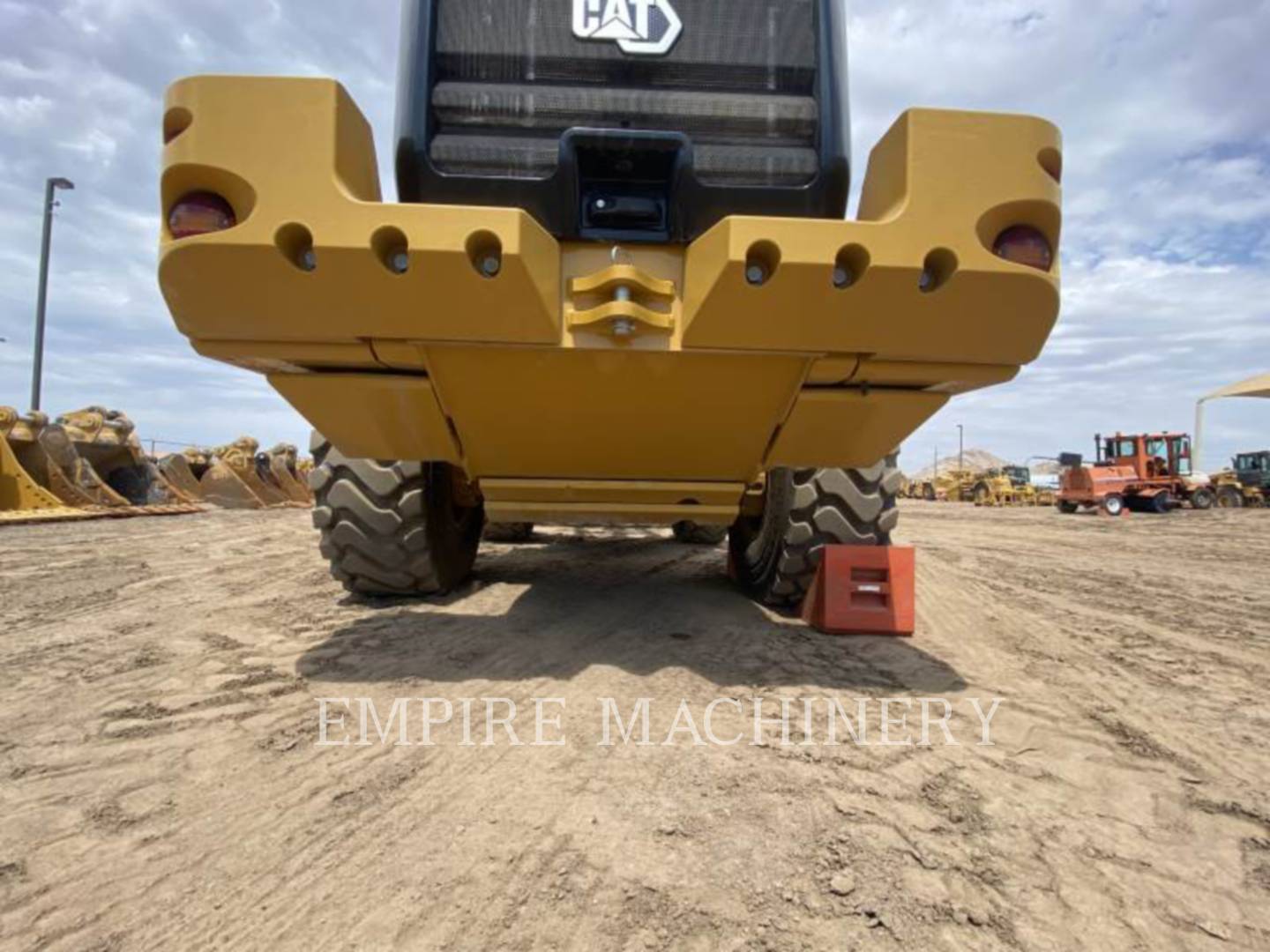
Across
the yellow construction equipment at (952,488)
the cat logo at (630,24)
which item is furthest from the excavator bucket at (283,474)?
the yellow construction equipment at (952,488)

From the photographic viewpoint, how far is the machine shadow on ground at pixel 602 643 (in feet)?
8.53

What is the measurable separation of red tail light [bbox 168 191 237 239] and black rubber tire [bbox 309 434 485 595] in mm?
1383

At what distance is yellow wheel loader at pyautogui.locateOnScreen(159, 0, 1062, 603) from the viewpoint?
1883 millimetres

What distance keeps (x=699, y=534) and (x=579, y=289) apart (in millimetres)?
4597

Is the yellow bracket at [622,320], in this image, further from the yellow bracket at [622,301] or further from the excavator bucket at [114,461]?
the excavator bucket at [114,461]

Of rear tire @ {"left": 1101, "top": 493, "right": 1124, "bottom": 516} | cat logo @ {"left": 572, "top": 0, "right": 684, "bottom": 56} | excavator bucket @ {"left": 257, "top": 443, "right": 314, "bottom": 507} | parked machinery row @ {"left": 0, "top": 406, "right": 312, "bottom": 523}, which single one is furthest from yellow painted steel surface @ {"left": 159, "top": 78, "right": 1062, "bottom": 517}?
rear tire @ {"left": 1101, "top": 493, "right": 1124, "bottom": 516}

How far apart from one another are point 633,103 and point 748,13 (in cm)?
54

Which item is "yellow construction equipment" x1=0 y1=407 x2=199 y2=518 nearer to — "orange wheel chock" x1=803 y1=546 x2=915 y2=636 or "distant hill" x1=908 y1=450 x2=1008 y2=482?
"orange wheel chock" x1=803 y1=546 x2=915 y2=636

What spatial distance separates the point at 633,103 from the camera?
7.79ft

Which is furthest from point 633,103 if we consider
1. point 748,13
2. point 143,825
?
point 143,825

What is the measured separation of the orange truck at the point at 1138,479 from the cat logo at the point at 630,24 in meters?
21.2

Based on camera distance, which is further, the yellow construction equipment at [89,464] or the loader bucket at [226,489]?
the loader bucket at [226,489]

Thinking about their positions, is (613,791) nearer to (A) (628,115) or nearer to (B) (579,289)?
(B) (579,289)

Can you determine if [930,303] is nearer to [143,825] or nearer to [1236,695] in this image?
[1236,695]
